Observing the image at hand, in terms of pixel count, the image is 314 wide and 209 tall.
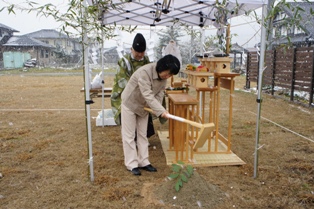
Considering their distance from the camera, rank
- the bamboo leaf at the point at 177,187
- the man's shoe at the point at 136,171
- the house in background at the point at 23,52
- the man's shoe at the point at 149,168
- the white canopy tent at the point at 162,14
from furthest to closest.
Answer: the house in background at the point at 23,52 < the white canopy tent at the point at 162,14 < the man's shoe at the point at 149,168 < the man's shoe at the point at 136,171 < the bamboo leaf at the point at 177,187

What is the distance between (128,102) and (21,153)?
79.2 inches

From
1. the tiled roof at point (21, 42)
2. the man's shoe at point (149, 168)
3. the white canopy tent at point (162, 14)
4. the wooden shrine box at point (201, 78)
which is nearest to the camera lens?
the man's shoe at point (149, 168)

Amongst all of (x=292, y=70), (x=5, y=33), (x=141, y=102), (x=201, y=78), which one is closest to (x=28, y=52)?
(x=5, y=33)

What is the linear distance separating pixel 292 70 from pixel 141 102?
7246mm

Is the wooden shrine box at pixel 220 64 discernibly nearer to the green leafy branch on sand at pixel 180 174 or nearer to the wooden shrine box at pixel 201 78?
the wooden shrine box at pixel 201 78

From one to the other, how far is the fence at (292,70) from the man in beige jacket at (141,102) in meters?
4.66

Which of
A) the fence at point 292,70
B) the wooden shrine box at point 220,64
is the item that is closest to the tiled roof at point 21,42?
the fence at point 292,70

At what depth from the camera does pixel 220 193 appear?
2852 mm

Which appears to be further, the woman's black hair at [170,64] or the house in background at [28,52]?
the house in background at [28,52]

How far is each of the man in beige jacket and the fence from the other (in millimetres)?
4664

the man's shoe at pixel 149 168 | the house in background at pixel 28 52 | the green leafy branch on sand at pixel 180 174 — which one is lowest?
the man's shoe at pixel 149 168

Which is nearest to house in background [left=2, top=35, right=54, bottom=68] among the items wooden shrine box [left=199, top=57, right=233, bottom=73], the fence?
the fence

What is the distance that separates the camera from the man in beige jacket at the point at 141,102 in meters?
2.94

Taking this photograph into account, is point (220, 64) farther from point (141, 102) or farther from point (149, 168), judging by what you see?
point (149, 168)
